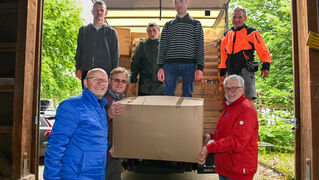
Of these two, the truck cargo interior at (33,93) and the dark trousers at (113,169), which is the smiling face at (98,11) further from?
the dark trousers at (113,169)

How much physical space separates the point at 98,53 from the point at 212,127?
225 cm

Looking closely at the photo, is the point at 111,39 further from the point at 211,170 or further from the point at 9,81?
the point at 211,170

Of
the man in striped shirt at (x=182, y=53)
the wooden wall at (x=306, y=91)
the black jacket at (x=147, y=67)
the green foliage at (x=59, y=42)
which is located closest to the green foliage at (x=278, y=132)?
the black jacket at (x=147, y=67)

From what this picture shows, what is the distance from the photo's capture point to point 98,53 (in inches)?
133

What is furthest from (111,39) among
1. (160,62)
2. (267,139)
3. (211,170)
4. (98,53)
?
(267,139)

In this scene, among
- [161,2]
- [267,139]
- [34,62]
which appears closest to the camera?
[34,62]

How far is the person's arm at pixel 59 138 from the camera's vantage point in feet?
5.79

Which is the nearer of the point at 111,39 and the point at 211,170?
the point at 211,170

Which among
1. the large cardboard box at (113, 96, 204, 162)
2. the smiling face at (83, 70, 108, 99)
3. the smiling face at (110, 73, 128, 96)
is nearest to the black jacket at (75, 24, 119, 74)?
the smiling face at (110, 73, 128, 96)

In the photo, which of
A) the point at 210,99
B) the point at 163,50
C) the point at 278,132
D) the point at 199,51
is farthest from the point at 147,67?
the point at 278,132

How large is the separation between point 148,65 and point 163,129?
2.23 m

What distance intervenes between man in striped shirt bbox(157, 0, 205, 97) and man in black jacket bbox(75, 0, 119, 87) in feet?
2.23

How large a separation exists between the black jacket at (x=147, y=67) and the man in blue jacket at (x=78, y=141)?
6.34 feet

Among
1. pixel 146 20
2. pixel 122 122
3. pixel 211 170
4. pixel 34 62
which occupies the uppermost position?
pixel 146 20
